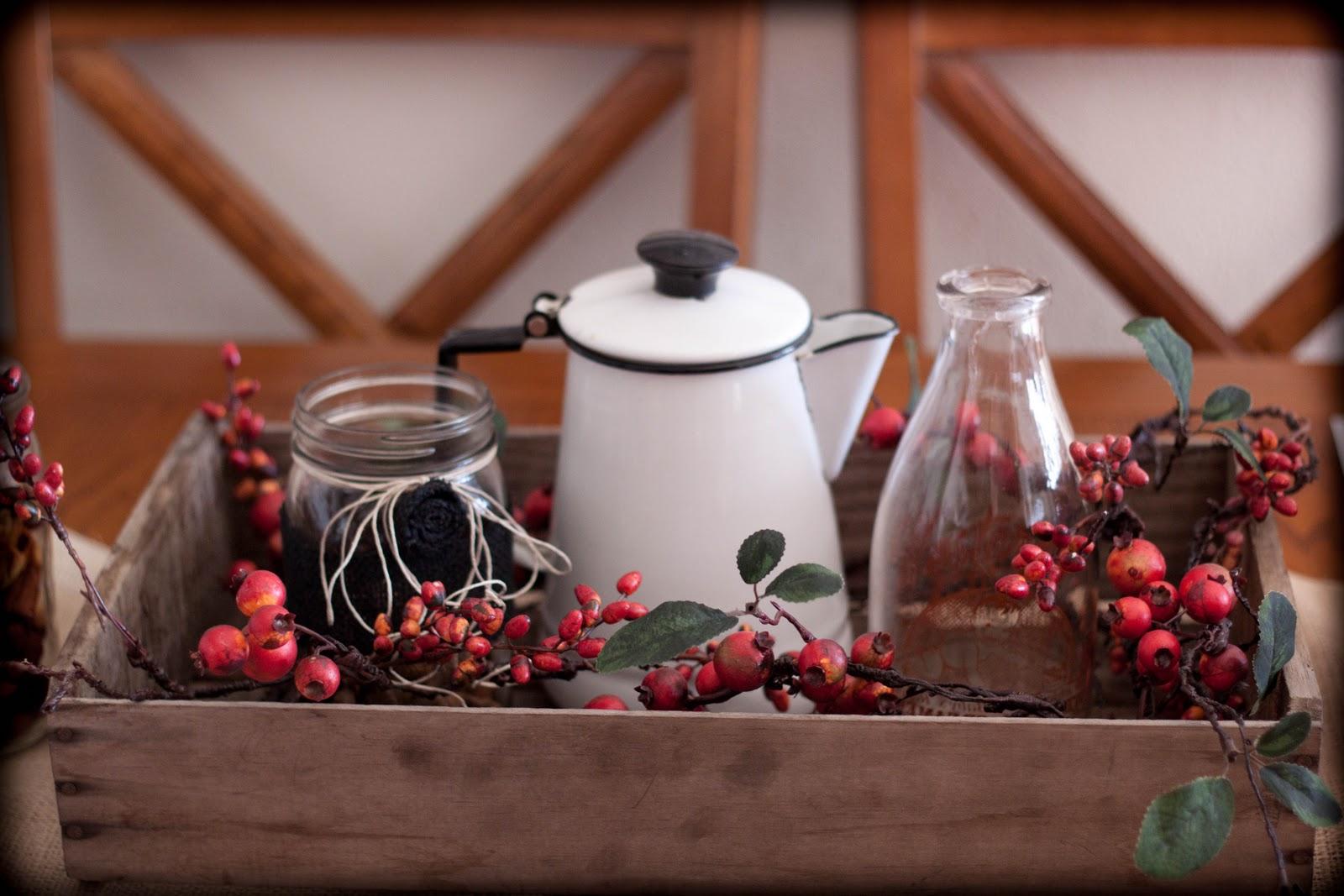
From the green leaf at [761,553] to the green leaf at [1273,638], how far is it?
155 mm

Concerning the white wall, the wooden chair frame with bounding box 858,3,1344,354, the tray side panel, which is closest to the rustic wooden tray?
the tray side panel

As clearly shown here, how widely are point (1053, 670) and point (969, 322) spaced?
0.46 feet

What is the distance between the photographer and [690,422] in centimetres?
50

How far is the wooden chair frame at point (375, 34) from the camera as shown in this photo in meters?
1.07

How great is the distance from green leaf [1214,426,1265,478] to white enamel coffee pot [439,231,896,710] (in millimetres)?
134

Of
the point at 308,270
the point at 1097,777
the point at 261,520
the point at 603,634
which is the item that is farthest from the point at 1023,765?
the point at 308,270

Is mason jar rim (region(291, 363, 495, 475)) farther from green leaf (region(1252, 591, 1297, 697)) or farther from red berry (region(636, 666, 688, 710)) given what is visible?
A: green leaf (region(1252, 591, 1297, 697))

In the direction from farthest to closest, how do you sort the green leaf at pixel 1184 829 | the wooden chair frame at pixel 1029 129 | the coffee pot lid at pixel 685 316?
the wooden chair frame at pixel 1029 129
the coffee pot lid at pixel 685 316
the green leaf at pixel 1184 829

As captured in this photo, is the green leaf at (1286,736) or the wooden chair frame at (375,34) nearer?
the green leaf at (1286,736)

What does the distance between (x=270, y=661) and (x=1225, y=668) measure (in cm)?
32

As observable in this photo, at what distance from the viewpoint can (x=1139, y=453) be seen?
0.59m

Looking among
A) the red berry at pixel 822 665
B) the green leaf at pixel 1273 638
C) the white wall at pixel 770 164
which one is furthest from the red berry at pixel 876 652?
the white wall at pixel 770 164

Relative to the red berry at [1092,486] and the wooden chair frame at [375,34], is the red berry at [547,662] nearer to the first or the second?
the red berry at [1092,486]

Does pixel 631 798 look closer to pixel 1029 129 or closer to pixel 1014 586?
pixel 1014 586
